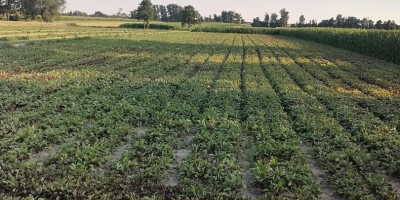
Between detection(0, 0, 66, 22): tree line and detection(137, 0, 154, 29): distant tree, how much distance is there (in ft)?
91.6

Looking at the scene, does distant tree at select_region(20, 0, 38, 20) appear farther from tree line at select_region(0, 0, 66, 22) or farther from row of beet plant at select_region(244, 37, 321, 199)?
row of beet plant at select_region(244, 37, 321, 199)

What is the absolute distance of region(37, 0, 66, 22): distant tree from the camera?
96.0m

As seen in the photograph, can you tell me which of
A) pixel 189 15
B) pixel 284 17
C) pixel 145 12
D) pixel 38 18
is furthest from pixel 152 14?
pixel 284 17

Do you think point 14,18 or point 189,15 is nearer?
point 14,18

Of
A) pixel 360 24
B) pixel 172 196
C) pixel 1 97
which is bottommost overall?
pixel 172 196

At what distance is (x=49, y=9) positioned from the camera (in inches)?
3834

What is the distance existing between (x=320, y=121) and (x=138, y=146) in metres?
5.07

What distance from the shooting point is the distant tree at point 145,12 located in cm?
9144

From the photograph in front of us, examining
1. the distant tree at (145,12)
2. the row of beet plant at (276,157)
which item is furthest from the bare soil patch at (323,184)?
the distant tree at (145,12)

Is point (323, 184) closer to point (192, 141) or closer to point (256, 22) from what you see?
point (192, 141)

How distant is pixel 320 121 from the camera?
28.0 feet

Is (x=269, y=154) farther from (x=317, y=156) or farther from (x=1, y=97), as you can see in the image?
(x=1, y=97)

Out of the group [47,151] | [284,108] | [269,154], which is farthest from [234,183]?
[284,108]

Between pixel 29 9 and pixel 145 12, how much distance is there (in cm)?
3767
